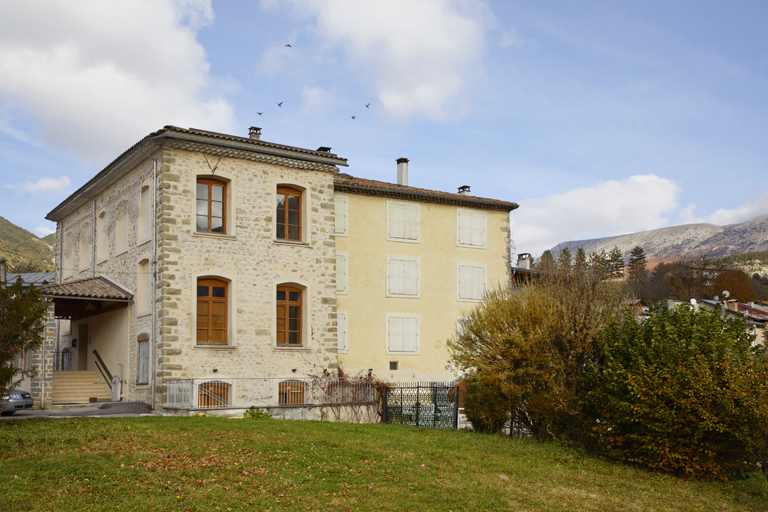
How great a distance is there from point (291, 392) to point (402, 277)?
674 cm

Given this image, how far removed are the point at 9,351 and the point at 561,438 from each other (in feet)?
35.7

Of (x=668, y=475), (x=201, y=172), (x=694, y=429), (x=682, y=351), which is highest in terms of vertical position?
(x=201, y=172)

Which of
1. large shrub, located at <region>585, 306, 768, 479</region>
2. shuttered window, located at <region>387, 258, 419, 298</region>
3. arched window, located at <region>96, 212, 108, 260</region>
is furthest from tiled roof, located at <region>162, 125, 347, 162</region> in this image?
large shrub, located at <region>585, 306, 768, 479</region>

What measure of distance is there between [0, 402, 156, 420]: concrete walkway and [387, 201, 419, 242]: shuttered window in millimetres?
10556

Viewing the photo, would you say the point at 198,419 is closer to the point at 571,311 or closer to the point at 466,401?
the point at 466,401

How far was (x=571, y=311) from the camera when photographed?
14.2 m

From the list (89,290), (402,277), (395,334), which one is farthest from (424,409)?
(89,290)

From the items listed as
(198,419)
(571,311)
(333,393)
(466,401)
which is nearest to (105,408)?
(198,419)

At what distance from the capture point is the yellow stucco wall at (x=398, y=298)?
76.8 feet

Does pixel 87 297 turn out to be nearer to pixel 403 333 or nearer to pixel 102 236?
pixel 102 236

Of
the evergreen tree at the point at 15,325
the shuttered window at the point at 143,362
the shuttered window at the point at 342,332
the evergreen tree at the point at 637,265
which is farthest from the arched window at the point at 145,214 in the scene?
the evergreen tree at the point at 637,265

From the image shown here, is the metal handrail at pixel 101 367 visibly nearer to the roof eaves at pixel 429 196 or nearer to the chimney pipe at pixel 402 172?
the roof eaves at pixel 429 196

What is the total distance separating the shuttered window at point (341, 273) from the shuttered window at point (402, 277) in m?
1.81

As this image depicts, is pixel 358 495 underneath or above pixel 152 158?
underneath
